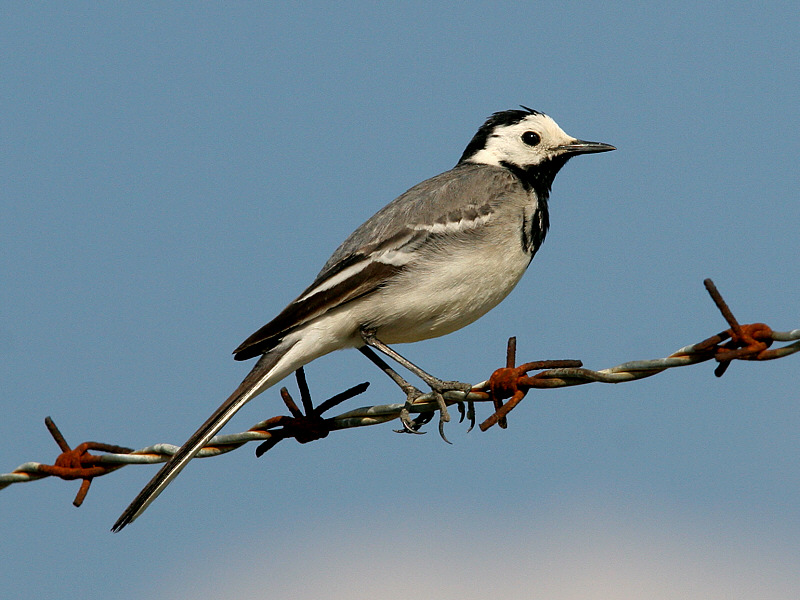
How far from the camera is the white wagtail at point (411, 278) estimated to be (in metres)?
7.42

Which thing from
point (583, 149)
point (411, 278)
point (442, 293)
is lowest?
point (442, 293)

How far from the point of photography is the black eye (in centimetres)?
949

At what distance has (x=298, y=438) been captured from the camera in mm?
6488

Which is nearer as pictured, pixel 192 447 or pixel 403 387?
pixel 192 447

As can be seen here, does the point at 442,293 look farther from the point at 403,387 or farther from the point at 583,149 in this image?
the point at 583,149

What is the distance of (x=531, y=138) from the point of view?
374 inches

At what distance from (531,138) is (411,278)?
105 inches

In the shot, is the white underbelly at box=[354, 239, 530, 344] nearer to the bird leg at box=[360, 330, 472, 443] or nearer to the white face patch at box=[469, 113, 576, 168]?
the bird leg at box=[360, 330, 472, 443]

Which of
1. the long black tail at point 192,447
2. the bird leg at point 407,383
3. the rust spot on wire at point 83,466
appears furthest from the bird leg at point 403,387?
the rust spot on wire at point 83,466

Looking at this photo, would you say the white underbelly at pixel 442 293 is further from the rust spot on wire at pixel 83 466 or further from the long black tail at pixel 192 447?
the rust spot on wire at pixel 83 466

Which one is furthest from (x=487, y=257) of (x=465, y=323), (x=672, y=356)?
(x=672, y=356)

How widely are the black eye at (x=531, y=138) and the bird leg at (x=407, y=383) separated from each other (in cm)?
285

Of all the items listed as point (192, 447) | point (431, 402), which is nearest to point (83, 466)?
point (192, 447)

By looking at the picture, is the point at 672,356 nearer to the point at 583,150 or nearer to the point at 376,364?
the point at 376,364
